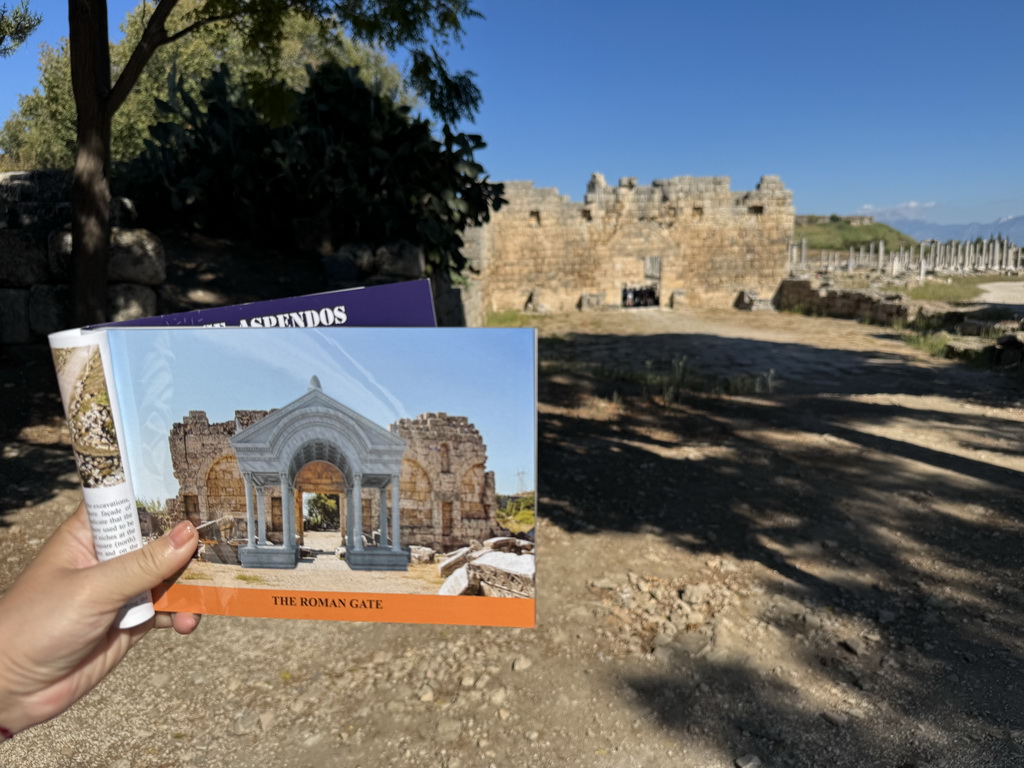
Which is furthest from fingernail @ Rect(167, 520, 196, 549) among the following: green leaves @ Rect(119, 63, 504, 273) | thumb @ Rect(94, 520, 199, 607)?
green leaves @ Rect(119, 63, 504, 273)

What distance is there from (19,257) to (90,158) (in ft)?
6.76

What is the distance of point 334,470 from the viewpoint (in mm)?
1267

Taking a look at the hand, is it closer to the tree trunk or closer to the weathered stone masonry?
the weathered stone masonry

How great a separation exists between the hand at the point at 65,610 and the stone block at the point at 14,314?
21.2 feet

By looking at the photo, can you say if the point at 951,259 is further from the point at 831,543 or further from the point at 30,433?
the point at 30,433

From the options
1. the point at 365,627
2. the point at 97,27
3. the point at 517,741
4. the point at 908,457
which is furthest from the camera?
the point at 908,457

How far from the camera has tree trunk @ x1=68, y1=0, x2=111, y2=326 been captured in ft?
16.6

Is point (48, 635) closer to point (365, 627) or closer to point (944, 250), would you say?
point (365, 627)

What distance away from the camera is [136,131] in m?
21.0

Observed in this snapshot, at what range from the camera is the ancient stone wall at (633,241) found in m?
20.7

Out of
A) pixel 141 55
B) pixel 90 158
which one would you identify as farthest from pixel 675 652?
pixel 141 55

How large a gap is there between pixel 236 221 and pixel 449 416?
8320 mm

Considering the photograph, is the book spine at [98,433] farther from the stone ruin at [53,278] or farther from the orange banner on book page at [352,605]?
the stone ruin at [53,278]

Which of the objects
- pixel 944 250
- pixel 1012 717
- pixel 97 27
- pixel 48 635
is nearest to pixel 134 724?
pixel 48 635
